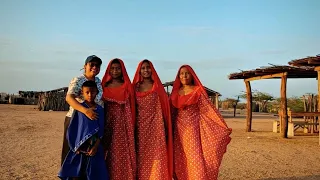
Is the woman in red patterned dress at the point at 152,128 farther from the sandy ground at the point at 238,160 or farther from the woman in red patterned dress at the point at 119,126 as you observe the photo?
the sandy ground at the point at 238,160

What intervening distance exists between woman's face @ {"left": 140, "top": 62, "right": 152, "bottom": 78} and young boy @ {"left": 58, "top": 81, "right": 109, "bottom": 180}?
29.8 inches

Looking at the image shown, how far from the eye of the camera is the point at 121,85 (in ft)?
12.0

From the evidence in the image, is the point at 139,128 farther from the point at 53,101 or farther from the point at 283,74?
the point at 53,101

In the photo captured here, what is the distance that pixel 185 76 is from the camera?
4020mm

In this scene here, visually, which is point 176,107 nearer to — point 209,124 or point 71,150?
point 209,124

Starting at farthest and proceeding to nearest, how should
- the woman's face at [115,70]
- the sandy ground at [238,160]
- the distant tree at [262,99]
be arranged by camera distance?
the distant tree at [262,99], the sandy ground at [238,160], the woman's face at [115,70]

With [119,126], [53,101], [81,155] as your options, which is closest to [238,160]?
[119,126]

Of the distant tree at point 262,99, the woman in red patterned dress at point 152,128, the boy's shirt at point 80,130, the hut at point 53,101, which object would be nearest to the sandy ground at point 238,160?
the woman in red patterned dress at point 152,128

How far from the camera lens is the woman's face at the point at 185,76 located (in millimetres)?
4020

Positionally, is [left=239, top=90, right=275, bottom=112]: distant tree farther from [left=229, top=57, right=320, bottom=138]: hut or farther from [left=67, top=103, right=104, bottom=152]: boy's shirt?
[left=67, top=103, right=104, bottom=152]: boy's shirt

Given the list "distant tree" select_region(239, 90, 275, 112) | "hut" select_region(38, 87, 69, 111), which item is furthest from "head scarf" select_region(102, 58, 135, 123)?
"distant tree" select_region(239, 90, 275, 112)

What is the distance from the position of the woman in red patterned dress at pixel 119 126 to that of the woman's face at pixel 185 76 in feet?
2.34

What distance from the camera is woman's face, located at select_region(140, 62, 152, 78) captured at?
150 inches

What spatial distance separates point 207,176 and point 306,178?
2.56 m
